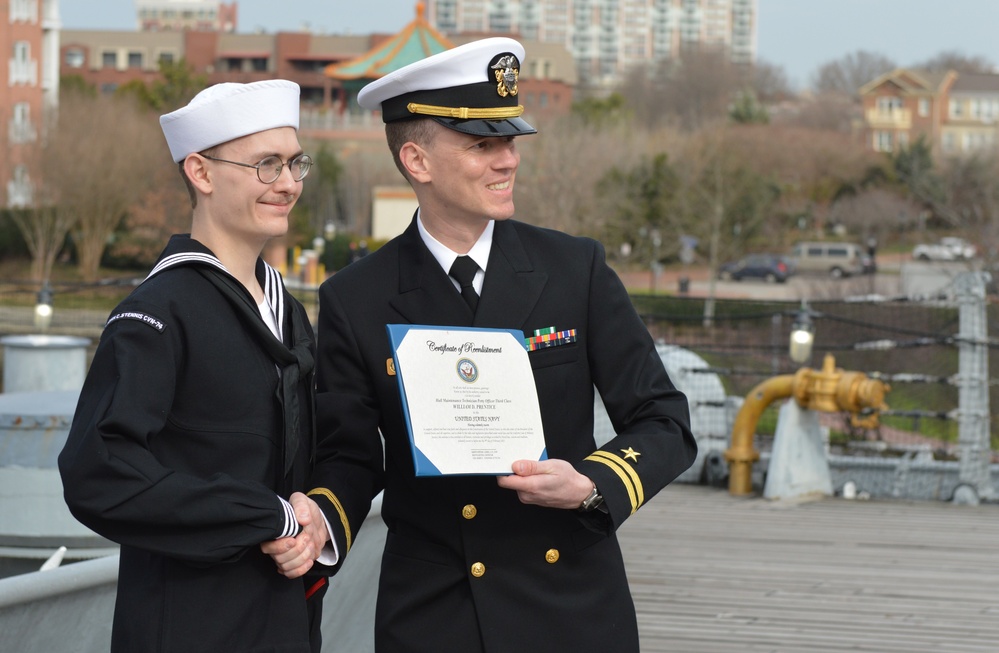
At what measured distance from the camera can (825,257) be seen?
56219 mm

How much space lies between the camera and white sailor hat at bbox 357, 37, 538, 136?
110 inches

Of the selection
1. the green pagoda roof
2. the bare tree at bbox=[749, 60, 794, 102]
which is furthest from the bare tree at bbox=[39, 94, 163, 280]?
the bare tree at bbox=[749, 60, 794, 102]

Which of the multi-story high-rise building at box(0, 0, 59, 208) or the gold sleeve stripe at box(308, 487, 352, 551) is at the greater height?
the multi-story high-rise building at box(0, 0, 59, 208)

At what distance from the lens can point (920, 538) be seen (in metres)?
7.67

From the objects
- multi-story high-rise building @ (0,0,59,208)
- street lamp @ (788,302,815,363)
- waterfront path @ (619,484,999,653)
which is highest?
multi-story high-rise building @ (0,0,59,208)

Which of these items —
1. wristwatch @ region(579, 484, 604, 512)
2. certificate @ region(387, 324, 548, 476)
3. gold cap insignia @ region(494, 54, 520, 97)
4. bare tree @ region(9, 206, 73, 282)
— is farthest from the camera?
bare tree @ region(9, 206, 73, 282)

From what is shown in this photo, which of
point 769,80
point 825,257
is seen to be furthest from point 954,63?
point 825,257

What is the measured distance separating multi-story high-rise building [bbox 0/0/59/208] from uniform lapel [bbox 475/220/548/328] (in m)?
46.6

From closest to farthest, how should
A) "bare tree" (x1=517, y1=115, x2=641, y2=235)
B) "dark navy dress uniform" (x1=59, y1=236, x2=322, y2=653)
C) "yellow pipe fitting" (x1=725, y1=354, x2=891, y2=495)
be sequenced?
"dark navy dress uniform" (x1=59, y1=236, x2=322, y2=653), "yellow pipe fitting" (x1=725, y1=354, x2=891, y2=495), "bare tree" (x1=517, y1=115, x2=641, y2=235)

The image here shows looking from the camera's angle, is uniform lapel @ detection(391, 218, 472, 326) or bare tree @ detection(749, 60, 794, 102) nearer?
uniform lapel @ detection(391, 218, 472, 326)

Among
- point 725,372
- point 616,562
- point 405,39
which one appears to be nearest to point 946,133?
point 405,39

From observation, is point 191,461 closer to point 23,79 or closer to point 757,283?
point 757,283

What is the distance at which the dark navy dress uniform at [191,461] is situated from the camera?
2256 millimetres

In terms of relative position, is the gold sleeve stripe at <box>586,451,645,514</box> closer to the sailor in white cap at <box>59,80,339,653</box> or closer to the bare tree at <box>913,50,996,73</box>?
the sailor in white cap at <box>59,80,339,653</box>
